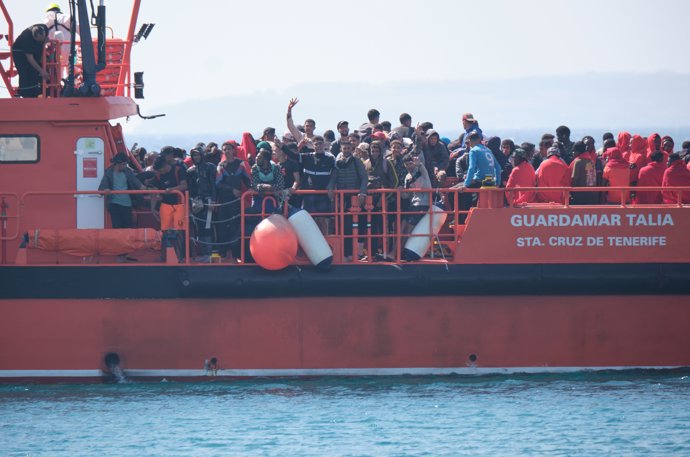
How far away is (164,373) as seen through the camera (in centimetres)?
1360

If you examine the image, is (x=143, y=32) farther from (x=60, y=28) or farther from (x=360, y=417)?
(x=360, y=417)

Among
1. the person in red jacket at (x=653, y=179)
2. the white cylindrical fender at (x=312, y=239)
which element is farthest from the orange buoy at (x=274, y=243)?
the person in red jacket at (x=653, y=179)

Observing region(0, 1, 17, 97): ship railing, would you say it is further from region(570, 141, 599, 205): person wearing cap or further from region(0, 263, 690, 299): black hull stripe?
region(570, 141, 599, 205): person wearing cap

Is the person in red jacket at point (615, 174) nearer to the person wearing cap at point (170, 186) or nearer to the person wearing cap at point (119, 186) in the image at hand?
the person wearing cap at point (170, 186)

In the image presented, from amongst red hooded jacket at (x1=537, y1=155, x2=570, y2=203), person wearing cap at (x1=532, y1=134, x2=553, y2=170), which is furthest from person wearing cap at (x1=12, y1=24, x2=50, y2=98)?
person wearing cap at (x1=532, y1=134, x2=553, y2=170)

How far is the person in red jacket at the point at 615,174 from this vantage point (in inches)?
568

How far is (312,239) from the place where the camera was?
1341 cm

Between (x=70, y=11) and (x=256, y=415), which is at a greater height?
(x=70, y=11)

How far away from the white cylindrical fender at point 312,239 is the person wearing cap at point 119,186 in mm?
1836

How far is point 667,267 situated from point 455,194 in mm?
2473

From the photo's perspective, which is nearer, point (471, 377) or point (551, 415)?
point (551, 415)

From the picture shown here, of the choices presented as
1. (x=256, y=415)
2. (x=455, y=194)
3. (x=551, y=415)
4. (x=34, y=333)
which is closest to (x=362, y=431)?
(x=256, y=415)

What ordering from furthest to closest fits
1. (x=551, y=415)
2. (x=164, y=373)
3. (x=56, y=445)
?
(x=164, y=373) < (x=551, y=415) < (x=56, y=445)

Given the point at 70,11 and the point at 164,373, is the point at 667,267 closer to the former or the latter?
the point at 164,373
